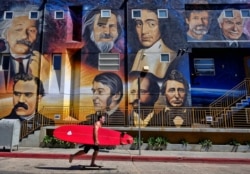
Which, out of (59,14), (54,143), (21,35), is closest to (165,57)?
(59,14)

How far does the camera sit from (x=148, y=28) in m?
17.9

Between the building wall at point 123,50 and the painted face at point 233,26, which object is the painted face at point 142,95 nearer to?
the building wall at point 123,50

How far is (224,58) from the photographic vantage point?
61.4 feet

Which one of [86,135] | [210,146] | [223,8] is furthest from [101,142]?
[223,8]

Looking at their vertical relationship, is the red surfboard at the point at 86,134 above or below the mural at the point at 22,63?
below

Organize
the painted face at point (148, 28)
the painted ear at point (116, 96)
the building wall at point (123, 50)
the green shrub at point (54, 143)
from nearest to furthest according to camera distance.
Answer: the green shrub at point (54, 143) → the painted ear at point (116, 96) → the building wall at point (123, 50) → the painted face at point (148, 28)

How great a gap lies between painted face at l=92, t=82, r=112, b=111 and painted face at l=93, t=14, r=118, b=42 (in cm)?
309

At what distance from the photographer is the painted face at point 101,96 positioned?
54.9ft

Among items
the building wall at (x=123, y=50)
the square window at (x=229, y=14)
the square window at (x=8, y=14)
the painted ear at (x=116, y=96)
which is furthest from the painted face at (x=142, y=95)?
the square window at (x=8, y=14)

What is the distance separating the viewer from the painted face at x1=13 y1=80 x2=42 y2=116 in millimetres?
16969

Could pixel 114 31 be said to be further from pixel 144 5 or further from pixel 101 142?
pixel 101 142

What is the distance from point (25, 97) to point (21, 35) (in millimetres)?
4280

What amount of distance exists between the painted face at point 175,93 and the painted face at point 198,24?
3665mm

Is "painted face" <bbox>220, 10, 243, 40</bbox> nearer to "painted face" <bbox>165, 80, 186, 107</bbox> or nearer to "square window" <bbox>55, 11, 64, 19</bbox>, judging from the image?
"painted face" <bbox>165, 80, 186, 107</bbox>
